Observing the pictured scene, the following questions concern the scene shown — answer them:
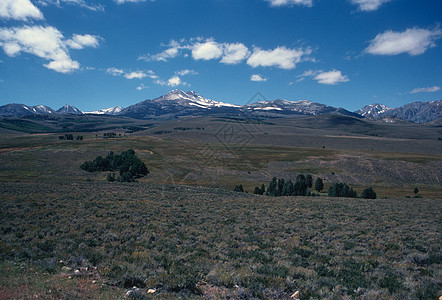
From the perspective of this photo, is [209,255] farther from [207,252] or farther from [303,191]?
[303,191]

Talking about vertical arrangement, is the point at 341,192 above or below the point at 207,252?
below

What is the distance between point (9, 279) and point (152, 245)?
210 inches

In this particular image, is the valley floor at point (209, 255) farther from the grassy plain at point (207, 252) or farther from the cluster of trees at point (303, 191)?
the cluster of trees at point (303, 191)

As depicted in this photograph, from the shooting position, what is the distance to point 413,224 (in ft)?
56.0

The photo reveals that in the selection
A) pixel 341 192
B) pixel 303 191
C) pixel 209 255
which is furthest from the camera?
pixel 303 191

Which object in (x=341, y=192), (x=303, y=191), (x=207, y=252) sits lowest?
(x=303, y=191)

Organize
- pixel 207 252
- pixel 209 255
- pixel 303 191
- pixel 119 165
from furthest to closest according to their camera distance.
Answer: pixel 119 165
pixel 303 191
pixel 207 252
pixel 209 255

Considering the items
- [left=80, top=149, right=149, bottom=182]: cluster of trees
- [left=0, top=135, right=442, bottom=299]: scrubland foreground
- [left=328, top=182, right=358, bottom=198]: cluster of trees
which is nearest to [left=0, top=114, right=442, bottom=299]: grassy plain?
[left=0, top=135, right=442, bottom=299]: scrubland foreground

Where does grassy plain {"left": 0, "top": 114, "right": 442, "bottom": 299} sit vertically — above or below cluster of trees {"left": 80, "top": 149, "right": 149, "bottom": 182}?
above

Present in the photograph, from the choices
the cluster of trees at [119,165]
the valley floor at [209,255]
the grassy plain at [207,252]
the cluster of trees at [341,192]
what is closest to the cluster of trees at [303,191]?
the cluster of trees at [341,192]

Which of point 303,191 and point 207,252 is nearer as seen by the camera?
point 207,252

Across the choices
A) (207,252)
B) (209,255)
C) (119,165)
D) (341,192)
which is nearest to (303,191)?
(341,192)

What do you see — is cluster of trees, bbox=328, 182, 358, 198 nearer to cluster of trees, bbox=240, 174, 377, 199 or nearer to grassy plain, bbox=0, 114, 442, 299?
cluster of trees, bbox=240, 174, 377, 199

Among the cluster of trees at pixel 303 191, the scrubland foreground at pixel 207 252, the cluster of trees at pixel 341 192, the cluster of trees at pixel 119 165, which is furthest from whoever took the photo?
the cluster of trees at pixel 119 165
